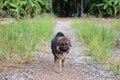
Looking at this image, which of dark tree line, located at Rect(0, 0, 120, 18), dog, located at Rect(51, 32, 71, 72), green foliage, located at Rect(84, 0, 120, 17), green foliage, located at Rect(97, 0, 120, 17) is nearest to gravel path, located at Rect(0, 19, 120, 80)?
dog, located at Rect(51, 32, 71, 72)

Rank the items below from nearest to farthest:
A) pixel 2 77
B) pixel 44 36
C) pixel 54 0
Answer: pixel 2 77
pixel 44 36
pixel 54 0

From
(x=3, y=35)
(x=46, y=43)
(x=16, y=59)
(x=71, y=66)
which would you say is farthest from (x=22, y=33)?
(x=46, y=43)

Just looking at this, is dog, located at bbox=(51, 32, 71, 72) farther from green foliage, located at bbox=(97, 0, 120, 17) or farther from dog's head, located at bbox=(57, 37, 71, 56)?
green foliage, located at bbox=(97, 0, 120, 17)

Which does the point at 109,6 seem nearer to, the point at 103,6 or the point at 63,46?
the point at 103,6

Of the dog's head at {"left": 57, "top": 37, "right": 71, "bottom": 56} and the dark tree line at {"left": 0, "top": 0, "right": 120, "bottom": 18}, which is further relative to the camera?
Result: the dark tree line at {"left": 0, "top": 0, "right": 120, "bottom": 18}

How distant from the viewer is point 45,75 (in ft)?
18.9

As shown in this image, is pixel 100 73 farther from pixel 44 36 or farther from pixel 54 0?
pixel 54 0

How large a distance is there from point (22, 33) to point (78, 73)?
176 centimetres

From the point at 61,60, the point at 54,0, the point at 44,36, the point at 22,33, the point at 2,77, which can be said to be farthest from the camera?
the point at 54,0

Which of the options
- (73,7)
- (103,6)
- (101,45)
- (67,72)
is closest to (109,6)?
(103,6)

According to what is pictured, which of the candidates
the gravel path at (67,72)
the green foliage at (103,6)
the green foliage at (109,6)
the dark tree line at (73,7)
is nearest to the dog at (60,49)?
the gravel path at (67,72)

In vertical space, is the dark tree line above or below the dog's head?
below

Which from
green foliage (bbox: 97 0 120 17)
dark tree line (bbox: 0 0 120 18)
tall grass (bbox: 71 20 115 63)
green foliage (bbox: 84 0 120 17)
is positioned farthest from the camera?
green foliage (bbox: 97 0 120 17)

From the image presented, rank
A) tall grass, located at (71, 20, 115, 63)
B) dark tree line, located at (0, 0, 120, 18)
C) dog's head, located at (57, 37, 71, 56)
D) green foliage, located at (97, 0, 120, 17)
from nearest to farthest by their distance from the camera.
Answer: dog's head, located at (57, 37, 71, 56)
tall grass, located at (71, 20, 115, 63)
dark tree line, located at (0, 0, 120, 18)
green foliage, located at (97, 0, 120, 17)
